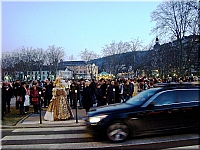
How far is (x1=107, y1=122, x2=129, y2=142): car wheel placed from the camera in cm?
758

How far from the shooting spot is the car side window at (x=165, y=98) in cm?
803

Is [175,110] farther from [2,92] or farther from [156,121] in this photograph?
[2,92]

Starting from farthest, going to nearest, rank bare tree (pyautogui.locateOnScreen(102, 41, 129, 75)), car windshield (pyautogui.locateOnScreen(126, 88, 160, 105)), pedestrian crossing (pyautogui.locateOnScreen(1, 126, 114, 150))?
1. bare tree (pyautogui.locateOnScreen(102, 41, 129, 75))
2. car windshield (pyautogui.locateOnScreen(126, 88, 160, 105))
3. pedestrian crossing (pyautogui.locateOnScreen(1, 126, 114, 150))

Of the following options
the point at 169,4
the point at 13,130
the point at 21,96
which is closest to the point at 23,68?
the point at 169,4

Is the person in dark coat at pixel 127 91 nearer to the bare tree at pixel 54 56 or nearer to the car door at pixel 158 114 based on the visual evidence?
the car door at pixel 158 114

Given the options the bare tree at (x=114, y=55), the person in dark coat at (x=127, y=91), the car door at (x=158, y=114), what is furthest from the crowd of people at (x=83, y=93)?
the bare tree at (x=114, y=55)

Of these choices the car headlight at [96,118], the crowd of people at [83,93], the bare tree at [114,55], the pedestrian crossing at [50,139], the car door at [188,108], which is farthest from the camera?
the bare tree at [114,55]

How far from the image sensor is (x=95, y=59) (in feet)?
241

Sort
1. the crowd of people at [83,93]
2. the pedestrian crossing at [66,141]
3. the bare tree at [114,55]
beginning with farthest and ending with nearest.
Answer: the bare tree at [114,55], the crowd of people at [83,93], the pedestrian crossing at [66,141]

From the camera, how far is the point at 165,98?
8148 mm

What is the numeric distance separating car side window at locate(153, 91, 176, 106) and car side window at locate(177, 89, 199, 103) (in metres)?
0.21

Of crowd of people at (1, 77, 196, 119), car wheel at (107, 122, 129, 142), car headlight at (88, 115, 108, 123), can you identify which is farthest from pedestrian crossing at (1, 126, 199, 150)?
crowd of people at (1, 77, 196, 119)

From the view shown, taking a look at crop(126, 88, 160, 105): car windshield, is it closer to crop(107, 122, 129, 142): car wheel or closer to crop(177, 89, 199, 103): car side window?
crop(177, 89, 199, 103): car side window

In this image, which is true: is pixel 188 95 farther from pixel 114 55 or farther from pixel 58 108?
pixel 114 55
